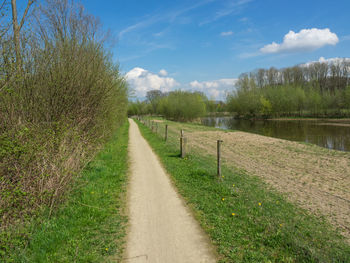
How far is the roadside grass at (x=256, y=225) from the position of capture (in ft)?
12.9

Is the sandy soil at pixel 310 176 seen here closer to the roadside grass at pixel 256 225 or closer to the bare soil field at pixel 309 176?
the bare soil field at pixel 309 176

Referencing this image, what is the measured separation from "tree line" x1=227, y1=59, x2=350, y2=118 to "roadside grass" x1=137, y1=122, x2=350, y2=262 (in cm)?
6077

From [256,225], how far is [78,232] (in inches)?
154

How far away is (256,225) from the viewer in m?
4.84

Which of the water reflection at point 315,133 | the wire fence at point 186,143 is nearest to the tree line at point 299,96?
the water reflection at point 315,133

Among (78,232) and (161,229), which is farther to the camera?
(161,229)

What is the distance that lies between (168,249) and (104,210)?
2278 mm

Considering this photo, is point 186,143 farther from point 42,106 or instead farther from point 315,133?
point 315,133

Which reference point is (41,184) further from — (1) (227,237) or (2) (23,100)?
(1) (227,237)

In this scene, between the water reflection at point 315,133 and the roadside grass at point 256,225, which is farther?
the water reflection at point 315,133

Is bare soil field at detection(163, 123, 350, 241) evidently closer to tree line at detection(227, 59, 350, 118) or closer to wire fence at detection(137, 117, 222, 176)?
wire fence at detection(137, 117, 222, 176)

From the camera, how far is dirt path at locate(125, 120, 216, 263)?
391 cm

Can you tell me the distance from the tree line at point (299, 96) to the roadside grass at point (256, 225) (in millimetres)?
60773

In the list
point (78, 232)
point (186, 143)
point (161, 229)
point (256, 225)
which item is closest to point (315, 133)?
point (186, 143)
